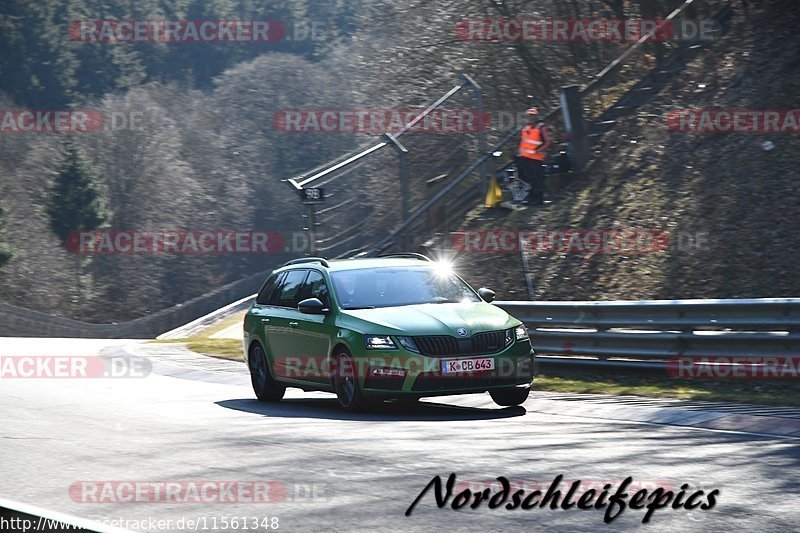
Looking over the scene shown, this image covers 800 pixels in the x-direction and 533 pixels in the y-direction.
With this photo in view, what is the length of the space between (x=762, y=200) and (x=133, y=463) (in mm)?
13662

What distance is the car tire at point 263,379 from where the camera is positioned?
1536cm

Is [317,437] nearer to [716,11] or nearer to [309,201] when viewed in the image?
[309,201]

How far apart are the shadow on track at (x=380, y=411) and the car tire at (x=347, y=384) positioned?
100 mm

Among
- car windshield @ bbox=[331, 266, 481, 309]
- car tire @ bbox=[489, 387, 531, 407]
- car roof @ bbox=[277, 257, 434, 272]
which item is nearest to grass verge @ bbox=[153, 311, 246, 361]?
car roof @ bbox=[277, 257, 434, 272]

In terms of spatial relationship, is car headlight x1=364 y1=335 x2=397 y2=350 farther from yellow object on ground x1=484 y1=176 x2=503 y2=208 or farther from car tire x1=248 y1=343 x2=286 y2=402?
yellow object on ground x1=484 y1=176 x2=503 y2=208

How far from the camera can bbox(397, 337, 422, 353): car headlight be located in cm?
1262

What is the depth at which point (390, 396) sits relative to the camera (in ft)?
42.0

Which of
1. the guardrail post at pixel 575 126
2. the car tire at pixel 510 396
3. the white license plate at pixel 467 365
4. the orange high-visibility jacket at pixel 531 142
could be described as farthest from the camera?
the guardrail post at pixel 575 126

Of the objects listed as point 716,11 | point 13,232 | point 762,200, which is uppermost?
point 716,11

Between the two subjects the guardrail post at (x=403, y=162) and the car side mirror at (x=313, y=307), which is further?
the guardrail post at (x=403, y=162)

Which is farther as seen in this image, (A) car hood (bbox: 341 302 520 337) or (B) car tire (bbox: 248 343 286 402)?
(B) car tire (bbox: 248 343 286 402)

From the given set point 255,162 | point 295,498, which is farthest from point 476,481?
point 255,162

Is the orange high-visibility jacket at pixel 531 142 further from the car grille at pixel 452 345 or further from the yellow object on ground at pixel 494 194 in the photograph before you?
the car grille at pixel 452 345

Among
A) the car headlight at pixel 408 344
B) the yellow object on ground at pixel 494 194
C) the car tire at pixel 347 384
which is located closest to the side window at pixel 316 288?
the car tire at pixel 347 384
